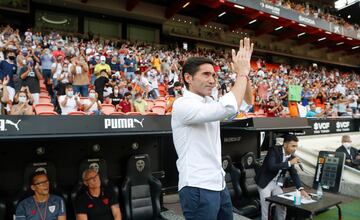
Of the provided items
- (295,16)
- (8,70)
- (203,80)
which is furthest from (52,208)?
(295,16)

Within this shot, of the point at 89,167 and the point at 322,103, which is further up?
the point at 322,103

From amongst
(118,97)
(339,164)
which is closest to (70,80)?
(118,97)

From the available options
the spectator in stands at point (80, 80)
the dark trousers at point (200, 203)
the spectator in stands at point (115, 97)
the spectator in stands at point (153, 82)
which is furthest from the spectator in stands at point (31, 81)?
the dark trousers at point (200, 203)

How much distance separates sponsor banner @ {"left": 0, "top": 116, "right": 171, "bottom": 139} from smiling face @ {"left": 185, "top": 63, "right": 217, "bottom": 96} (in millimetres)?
1818

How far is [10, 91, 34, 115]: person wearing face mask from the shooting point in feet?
20.8

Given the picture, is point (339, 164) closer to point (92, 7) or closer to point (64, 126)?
point (64, 126)

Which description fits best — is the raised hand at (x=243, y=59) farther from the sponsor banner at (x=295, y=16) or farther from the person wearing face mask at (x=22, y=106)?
the sponsor banner at (x=295, y=16)

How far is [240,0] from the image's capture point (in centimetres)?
1959

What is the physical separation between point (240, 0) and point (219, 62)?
426 centimetres

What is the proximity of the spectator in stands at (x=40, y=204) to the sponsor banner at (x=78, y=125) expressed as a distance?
2.35ft

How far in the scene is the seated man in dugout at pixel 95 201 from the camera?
156 inches

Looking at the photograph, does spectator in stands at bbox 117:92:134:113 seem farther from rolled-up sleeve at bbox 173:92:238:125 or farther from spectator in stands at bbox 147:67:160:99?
rolled-up sleeve at bbox 173:92:238:125

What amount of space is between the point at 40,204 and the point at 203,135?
8.29 feet

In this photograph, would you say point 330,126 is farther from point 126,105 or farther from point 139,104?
point 126,105
